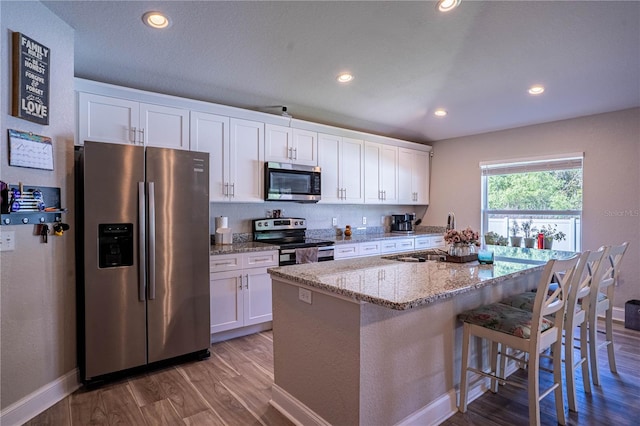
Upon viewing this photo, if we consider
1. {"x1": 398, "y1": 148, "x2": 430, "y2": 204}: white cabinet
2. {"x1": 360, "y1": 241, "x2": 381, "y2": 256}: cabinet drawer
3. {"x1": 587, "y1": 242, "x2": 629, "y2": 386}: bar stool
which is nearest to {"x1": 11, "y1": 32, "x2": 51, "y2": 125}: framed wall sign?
{"x1": 360, "y1": 241, "x2": 381, "y2": 256}: cabinet drawer

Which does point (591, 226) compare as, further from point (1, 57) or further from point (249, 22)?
→ point (1, 57)

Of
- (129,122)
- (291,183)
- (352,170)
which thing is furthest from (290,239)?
(129,122)

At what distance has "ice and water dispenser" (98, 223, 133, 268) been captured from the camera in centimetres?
245

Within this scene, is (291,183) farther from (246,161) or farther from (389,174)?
(389,174)

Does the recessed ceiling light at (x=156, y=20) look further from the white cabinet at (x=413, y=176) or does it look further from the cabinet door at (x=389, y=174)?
the white cabinet at (x=413, y=176)

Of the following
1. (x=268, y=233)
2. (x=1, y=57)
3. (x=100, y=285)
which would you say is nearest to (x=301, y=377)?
(x=100, y=285)

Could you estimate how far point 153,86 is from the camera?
10.6 ft

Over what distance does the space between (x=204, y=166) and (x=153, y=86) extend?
1.08m

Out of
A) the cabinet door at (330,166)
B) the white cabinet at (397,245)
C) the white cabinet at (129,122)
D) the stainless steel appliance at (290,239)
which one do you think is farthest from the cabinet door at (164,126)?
the white cabinet at (397,245)

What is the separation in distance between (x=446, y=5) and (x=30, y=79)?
2626 millimetres

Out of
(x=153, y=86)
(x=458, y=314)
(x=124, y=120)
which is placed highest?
(x=153, y=86)

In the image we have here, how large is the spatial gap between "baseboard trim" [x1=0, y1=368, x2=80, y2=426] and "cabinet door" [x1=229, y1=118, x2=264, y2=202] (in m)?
1.98

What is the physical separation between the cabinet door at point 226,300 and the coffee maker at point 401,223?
3.05 metres

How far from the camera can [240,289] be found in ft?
10.9
